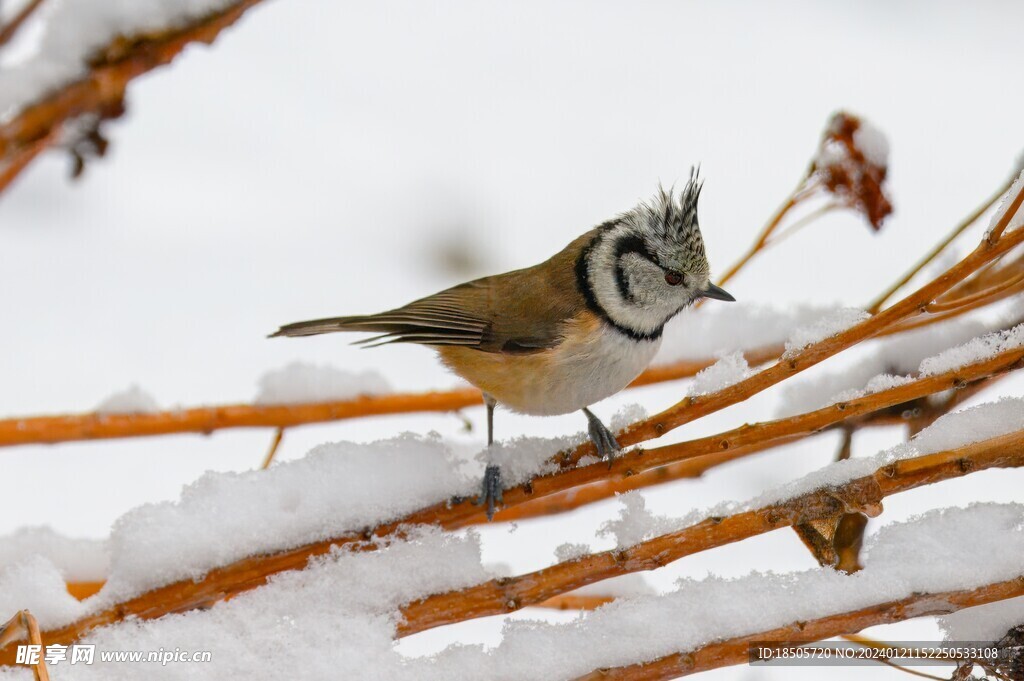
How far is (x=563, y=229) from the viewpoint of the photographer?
4309mm

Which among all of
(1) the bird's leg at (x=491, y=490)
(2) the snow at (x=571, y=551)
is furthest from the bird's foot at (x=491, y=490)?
(2) the snow at (x=571, y=551)

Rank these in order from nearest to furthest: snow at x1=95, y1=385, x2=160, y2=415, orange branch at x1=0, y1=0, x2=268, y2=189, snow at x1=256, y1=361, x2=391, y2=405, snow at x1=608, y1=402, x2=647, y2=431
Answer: orange branch at x1=0, y1=0, x2=268, y2=189, snow at x1=608, y1=402, x2=647, y2=431, snow at x1=95, y1=385, x2=160, y2=415, snow at x1=256, y1=361, x2=391, y2=405

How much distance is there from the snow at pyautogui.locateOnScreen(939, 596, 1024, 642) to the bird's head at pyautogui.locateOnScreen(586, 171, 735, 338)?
0.87 metres

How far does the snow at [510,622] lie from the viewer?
1.37 meters

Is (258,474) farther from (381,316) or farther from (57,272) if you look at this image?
(57,272)

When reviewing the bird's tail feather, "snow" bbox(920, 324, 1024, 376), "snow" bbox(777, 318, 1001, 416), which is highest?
the bird's tail feather

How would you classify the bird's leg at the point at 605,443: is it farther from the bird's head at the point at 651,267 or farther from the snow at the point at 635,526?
the bird's head at the point at 651,267

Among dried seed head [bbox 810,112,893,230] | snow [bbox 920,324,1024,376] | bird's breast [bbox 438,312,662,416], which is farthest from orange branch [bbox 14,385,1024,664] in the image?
dried seed head [bbox 810,112,893,230]

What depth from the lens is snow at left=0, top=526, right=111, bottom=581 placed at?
1.81 metres

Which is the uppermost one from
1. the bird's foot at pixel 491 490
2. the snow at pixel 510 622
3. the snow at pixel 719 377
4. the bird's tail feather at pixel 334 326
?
the bird's tail feather at pixel 334 326

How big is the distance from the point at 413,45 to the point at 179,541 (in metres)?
3.95

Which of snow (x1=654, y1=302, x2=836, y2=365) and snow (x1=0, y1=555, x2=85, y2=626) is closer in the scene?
snow (x1=0, y1=555, x2=85, y2=626)

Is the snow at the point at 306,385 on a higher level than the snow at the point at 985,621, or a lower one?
higher

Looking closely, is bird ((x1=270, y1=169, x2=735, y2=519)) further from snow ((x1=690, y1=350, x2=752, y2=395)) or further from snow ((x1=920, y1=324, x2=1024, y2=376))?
snow ((x1=920, y1=324, x2=1024, y2=376))
